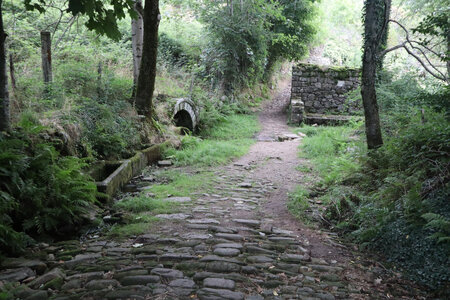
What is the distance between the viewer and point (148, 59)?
8945mm

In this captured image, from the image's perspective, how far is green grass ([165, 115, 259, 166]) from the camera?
891 cm

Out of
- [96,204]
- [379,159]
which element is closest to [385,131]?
[379,159]

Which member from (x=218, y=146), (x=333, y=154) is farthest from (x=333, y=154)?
(x=218, y=146)

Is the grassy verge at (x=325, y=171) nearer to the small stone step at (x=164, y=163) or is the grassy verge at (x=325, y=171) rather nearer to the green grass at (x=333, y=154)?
the green grass at (x=333, y=154)

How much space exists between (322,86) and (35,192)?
15585 mm

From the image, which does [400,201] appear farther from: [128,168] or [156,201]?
[128,168]

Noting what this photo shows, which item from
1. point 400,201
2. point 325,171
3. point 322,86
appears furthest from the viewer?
point 322,86

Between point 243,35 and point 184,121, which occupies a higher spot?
point 243,35

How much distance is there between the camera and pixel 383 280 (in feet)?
11.0

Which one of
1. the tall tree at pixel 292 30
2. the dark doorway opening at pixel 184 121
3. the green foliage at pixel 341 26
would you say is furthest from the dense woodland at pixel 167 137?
the green foliage at pixel 341 26

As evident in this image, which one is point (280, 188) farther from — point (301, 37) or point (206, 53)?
point (301, 37)

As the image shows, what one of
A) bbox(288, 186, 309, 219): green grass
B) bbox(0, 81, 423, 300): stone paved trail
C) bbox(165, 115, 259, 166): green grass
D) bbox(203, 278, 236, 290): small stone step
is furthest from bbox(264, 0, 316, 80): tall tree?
bbox(203, 278, 236, 290): small stone step

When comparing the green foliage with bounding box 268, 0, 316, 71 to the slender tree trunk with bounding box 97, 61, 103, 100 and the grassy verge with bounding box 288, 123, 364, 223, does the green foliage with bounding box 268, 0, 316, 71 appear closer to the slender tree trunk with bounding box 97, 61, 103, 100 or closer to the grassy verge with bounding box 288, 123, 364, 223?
the grassy verge with bounding box 288, 123, 364, 223

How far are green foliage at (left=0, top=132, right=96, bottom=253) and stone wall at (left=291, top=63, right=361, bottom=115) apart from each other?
1407cm
